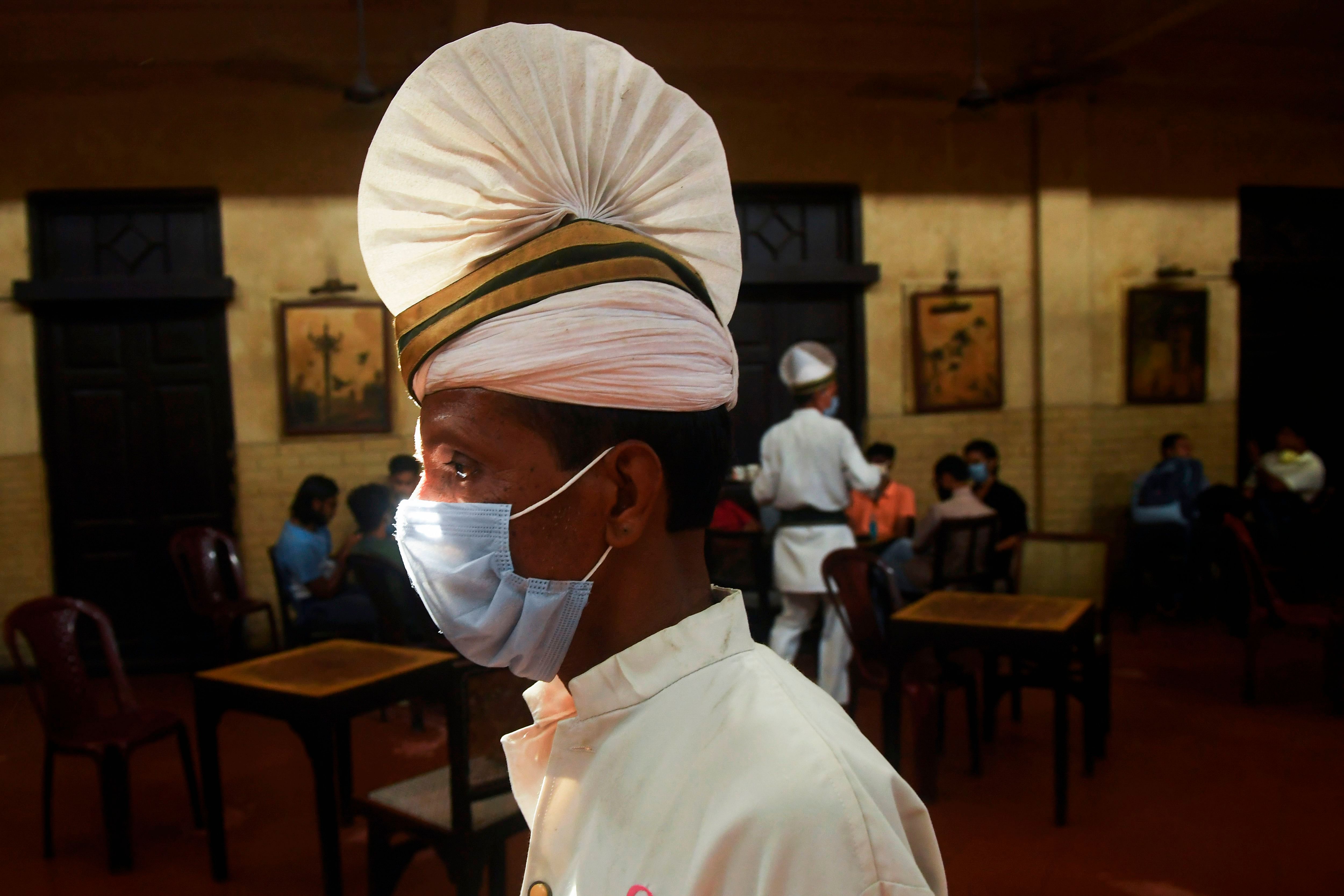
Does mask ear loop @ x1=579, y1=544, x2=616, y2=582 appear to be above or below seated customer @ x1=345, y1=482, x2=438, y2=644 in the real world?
above

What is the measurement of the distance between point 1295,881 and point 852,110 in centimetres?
576

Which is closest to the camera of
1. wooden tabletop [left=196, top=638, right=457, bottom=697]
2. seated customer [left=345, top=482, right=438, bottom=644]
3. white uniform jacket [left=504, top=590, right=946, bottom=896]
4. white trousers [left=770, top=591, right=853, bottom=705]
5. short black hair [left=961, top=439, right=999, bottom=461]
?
white uniform jacket [left=504, top=590, right=946, bottom=896]

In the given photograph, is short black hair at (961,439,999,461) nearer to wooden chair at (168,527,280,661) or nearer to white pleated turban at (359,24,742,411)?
wooden chair at (168,527,280,661)

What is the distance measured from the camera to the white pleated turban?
3.10 feet

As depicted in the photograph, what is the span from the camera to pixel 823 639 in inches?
192

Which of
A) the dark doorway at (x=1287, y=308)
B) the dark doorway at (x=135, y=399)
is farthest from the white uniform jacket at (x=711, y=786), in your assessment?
the dark doorway at (x=1287, y=308)

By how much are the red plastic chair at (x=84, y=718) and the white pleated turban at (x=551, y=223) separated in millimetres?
3167

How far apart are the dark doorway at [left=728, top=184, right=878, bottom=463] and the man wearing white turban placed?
19.9 ft

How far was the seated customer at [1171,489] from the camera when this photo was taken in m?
7.22

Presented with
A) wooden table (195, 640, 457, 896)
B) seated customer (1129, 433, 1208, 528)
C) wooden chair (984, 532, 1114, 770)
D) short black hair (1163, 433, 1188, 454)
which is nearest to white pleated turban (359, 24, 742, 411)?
wooden table (195, 640, 457, 896)

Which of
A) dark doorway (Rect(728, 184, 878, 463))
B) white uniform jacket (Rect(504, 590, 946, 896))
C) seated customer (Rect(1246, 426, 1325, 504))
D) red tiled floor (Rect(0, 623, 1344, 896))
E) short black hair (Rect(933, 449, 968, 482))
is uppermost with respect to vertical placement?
dark doorway (Rect(728, 184, 878, 463))

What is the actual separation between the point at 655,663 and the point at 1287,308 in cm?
889

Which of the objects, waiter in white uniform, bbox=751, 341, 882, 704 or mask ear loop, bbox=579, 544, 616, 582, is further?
waiter in white uniform, bbox=751, 341, 882, 704

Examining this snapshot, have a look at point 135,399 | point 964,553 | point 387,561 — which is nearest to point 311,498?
point 387,561
